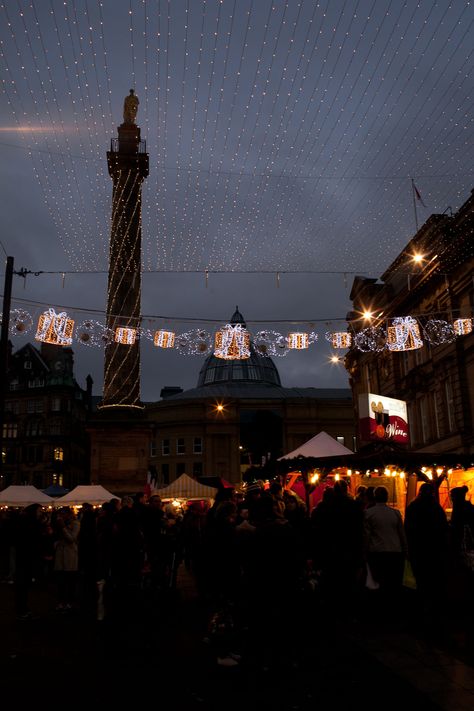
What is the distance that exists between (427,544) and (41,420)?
237 feet

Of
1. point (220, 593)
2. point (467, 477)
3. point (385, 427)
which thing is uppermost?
point (385, 427)

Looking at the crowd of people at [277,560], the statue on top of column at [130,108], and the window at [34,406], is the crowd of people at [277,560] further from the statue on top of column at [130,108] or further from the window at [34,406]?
the window at [34,406]

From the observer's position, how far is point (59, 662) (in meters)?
7.06

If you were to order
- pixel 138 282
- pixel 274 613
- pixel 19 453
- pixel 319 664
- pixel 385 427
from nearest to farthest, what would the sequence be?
pixel 274 613, pixel 319 664, pixel 385 427, pixel 138 282, pixel 19 453

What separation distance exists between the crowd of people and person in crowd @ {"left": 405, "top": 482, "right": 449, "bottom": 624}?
0.04 feet

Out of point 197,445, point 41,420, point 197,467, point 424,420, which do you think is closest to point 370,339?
point 424,420

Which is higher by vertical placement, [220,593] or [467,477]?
[467,477]

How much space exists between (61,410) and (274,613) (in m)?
73.0

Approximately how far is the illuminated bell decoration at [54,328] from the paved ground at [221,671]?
436 inches

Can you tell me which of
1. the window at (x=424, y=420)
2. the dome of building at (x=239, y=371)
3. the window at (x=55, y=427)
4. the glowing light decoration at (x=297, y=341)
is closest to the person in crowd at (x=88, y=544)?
the glowing light decoration at (x=297, y=341)

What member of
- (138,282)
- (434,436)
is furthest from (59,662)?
(434,436)

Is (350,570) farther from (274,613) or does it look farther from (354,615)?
(274,613)

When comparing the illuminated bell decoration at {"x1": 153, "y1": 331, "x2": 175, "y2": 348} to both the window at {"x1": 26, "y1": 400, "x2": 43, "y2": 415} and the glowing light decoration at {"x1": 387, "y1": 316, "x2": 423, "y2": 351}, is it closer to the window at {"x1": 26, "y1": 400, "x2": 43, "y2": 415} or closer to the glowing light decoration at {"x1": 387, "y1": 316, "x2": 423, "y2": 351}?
the glowing light decoration at {"x1": 387, "y1": 316, "x2": 423, "y2": 351}

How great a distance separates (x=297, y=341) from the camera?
66.9 ft
